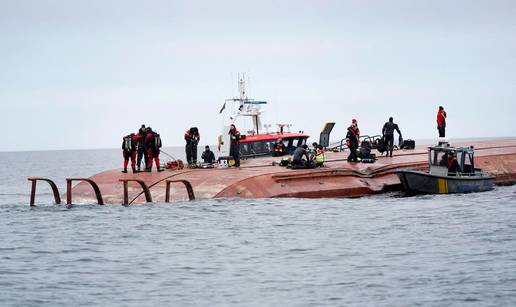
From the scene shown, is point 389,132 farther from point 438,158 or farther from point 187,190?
point 187,190

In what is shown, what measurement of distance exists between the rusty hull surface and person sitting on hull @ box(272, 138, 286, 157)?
16.4 ft

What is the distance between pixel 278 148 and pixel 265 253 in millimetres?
22575

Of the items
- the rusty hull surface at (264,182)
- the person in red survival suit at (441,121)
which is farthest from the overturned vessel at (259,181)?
the person in red survival suit at (441,121)

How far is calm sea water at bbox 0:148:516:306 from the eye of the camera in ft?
65.7

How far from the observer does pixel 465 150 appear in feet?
124

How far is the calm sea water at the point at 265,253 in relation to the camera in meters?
20.0

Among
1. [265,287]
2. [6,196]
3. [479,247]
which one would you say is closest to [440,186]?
[479,247]

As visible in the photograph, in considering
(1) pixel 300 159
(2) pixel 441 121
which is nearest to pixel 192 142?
(1) pixel 300 159

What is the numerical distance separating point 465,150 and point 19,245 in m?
18.9

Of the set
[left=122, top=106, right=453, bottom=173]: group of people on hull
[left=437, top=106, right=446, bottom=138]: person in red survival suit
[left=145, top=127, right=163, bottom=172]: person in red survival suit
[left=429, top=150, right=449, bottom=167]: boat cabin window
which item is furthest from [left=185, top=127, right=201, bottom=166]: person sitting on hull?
[left=437, top=106, right=446, bottom=138]: person in red survival suit

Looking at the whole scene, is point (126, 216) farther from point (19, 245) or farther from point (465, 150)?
point (465, 150)

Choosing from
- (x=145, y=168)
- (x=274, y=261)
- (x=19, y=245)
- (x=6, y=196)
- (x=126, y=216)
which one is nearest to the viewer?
(x=274, y=261)

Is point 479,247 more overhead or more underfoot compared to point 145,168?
more underfoot

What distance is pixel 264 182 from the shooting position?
3697cm
